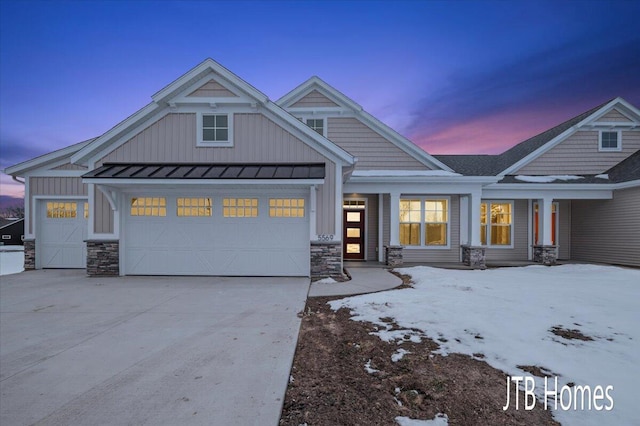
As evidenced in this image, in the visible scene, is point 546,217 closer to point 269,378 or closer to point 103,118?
point 269,378

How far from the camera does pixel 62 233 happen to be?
1055cm

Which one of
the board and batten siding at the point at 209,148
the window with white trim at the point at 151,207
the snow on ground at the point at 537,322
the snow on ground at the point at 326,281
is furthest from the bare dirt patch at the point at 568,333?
the window with white trim at the point at 151,207

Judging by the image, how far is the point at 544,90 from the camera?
758 inches

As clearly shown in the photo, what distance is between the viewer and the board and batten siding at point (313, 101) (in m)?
12.4

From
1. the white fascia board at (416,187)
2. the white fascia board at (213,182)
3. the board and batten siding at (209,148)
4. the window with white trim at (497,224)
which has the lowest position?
the window with white trim at (497,224)

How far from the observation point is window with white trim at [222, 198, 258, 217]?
8664 mm

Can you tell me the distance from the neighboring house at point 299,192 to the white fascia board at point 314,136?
34 millimetres

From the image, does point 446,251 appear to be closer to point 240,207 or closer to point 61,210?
point 240,207

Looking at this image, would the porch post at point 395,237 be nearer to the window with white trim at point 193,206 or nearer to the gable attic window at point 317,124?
the gable attic window at point 317,124

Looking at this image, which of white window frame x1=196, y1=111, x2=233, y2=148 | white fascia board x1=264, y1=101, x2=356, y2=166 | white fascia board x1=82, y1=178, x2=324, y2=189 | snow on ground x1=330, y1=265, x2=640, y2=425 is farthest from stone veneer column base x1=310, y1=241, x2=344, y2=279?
white window frame x1=196, y1=111, x2=233, y2=148

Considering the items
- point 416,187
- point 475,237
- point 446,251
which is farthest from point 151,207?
point 475,237

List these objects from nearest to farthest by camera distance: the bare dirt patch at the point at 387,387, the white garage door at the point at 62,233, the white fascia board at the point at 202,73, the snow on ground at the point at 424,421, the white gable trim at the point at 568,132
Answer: the snow on ground at the point at 424,421
the bare dirt patch at the point at 387,387
the white fascia board at the point at 202,73
the white garage door at the point at 62,233
the white gable trim at the point at 568,132

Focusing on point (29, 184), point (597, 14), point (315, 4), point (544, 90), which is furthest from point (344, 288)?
point (597, 14)

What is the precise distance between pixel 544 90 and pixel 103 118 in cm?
7535
